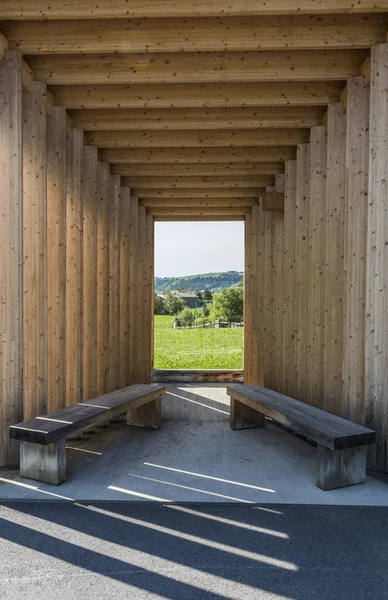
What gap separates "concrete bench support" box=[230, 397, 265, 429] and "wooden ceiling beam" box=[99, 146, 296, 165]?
11.8 ft

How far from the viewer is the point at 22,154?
407 centimetres

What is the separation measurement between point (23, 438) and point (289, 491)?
2.22 m

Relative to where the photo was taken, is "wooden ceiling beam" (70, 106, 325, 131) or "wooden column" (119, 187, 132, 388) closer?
"wooden ceiling beam" (70, 106, 325, 131)

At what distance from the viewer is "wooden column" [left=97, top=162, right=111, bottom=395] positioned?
6195 millimetres

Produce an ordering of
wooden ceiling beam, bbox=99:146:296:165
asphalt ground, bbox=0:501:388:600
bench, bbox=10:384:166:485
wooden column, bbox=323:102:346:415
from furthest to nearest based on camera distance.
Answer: wooden ceiling beam, bbox=99:146:296:165, wooden column, bbox=323:102:346:415, bench, bbox=10:384:166:485, asphalt ground, bbox=0:501:388:600

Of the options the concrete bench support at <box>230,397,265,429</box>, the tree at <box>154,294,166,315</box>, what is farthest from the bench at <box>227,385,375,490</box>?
the tree at <box>154,294,166,315</box>

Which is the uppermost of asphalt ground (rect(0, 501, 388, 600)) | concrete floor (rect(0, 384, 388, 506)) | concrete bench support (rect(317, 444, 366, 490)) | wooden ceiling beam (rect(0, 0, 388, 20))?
wooden ceiling beam (rect(0, 0, 388, 20))

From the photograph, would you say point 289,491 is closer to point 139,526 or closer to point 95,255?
point 139,526

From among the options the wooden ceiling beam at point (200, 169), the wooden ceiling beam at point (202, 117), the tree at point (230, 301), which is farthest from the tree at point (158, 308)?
the wooden ceiling beam at point (202, 117)

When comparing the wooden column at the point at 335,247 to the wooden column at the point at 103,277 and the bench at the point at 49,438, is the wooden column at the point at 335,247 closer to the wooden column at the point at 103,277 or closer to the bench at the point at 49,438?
the bench at the point at 49,438

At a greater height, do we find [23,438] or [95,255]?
[95,255]

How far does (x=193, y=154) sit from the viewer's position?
638 cm

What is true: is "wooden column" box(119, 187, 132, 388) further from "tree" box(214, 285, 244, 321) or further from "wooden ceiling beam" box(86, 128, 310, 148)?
"tree" box(214, 285, 244, 321)

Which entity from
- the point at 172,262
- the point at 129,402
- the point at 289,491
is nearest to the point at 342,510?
the point at 289,491
